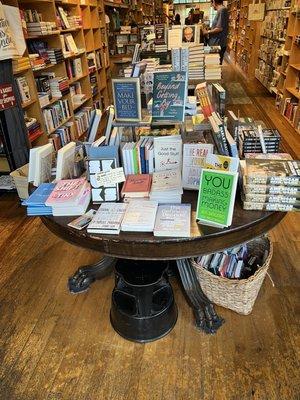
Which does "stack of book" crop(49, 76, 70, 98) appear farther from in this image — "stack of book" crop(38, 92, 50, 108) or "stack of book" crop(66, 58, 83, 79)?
"stack of book" crop(66, 58, 83, 79)

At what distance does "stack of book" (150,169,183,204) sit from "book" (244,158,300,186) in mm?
287

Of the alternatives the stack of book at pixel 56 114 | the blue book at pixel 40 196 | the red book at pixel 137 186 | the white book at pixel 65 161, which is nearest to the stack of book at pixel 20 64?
the stack of book at pixel 56 114

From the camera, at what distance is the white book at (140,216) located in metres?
1.18

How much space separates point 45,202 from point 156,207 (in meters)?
0.46

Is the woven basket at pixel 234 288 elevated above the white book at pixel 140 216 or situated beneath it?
situated beneath

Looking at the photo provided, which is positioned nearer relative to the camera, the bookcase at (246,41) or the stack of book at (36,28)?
the stack of book at (36,28)

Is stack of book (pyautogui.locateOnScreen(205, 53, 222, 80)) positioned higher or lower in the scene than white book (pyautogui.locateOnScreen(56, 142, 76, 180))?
higher

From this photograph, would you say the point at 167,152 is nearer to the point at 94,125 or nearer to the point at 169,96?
the point at 169,96

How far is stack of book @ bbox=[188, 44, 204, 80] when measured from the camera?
2990mm

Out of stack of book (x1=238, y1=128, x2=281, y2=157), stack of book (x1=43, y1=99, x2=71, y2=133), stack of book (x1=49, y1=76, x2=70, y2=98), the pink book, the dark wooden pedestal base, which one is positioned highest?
stack of book (x1=49, y1=76, x2=70, y2=98)

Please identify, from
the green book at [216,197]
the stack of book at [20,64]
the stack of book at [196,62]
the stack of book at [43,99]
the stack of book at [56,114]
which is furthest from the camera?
the stack of book at [56,114]

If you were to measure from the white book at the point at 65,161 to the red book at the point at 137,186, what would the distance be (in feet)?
1.01

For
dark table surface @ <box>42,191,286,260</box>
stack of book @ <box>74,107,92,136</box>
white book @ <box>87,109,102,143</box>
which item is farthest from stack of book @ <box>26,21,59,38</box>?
dark table surface @ <box>42,191,286,260</box>

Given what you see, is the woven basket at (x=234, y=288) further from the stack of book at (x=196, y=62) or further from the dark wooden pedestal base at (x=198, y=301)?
the stack of book at (x=196, y=62)
